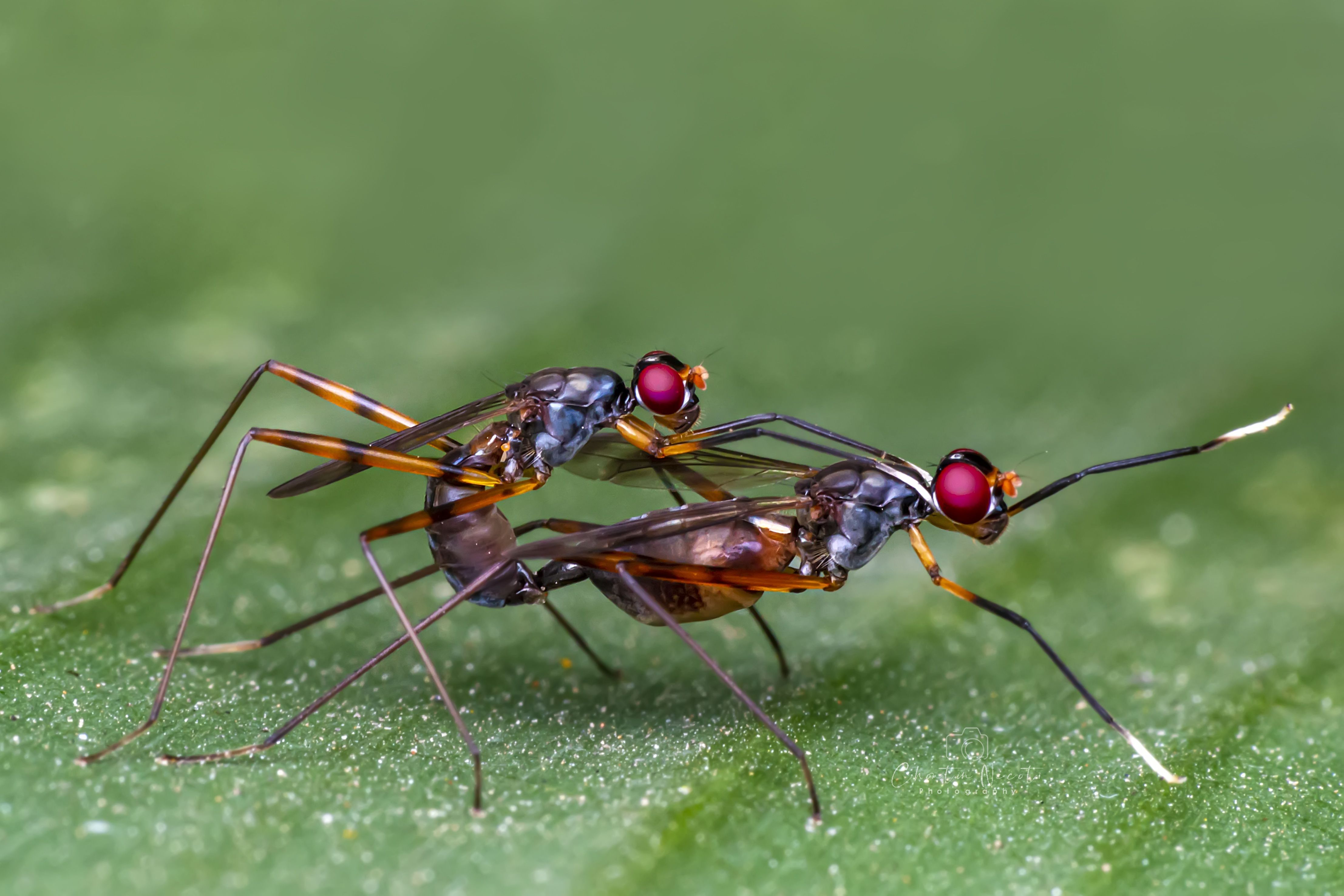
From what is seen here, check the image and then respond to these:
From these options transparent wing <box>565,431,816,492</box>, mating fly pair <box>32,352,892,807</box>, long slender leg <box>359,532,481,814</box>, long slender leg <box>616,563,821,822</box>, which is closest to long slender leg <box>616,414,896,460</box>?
mating fly pair <box>32,352,892,807</box>

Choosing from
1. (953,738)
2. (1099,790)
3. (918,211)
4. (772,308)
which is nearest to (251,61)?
(772,308)

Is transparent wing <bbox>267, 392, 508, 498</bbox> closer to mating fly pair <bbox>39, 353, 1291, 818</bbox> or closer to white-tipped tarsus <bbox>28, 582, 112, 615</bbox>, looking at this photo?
mating fly pair <bbox>39, 353, 1291, 818</bbox>

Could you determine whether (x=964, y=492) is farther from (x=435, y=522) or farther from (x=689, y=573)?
(x=435, y=522)

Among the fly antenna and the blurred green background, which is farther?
the fly antenna

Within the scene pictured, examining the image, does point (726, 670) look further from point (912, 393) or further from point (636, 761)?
point (912, 393)

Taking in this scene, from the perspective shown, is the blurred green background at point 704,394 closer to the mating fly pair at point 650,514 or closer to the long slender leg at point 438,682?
the long slender leg at point 438,682
